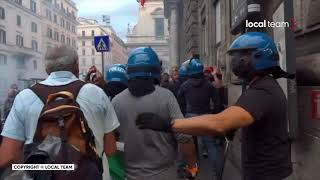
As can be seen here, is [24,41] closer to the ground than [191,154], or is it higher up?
higher up

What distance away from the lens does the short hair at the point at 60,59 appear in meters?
3.08

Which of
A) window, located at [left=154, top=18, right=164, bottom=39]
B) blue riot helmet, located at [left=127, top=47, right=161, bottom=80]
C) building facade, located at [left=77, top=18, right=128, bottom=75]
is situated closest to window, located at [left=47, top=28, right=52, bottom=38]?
window, located at [left=154, top=18, right=164, bottom=39]

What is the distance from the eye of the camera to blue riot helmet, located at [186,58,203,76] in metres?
6.79

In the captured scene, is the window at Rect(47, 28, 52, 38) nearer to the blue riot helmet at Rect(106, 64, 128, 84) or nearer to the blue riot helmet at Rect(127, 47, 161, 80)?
the blue riot helmet at Rect(106, 64, 128, 84)

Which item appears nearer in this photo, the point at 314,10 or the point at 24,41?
the point at 314,10

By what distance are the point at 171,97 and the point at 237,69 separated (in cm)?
71

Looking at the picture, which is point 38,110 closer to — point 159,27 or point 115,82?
point 115,82

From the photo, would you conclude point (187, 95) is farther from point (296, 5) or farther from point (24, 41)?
point (24, 41)

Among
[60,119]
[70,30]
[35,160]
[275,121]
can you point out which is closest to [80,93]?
[60,119]

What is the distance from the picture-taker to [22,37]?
6325 centimetres

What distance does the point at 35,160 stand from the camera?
8.84ft

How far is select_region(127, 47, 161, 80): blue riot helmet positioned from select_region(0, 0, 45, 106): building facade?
49.9 meters

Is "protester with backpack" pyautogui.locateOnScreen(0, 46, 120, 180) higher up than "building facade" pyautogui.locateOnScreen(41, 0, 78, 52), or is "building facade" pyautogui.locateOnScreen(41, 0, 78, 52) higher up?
"building facade" pyautogui.locateOnScreen(41, 0, 78, 52)

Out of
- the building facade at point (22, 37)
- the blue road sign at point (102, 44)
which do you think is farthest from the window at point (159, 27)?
the blue road sign at point (102, 44)
